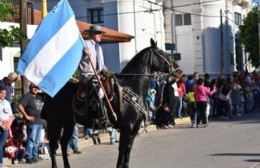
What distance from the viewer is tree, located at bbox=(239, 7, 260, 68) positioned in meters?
56.6

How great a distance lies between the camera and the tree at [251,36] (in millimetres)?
56594

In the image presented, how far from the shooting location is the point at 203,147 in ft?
48.2

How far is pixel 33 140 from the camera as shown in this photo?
44.6 ft

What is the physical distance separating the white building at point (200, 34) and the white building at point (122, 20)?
6.70 m

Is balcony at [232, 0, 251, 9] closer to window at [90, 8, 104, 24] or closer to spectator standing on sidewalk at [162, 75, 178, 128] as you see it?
window at [90, 8, 104, 24]

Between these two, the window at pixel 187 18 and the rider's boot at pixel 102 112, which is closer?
the rider's boot at pixel 102 112

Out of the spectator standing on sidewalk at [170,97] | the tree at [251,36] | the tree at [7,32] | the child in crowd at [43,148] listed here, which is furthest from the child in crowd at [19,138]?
the tree at [251,36]

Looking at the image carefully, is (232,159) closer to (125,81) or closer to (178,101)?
(125,81)

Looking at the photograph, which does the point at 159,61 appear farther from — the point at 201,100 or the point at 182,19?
the point at 182,19

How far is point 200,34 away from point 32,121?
41201 millimetres

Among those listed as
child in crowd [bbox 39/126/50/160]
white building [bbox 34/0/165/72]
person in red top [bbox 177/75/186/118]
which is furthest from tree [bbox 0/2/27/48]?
white building [bbox 34/0/165/72]

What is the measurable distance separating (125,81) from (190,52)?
44.2 meters

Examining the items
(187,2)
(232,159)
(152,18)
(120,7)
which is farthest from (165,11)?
(232,159)

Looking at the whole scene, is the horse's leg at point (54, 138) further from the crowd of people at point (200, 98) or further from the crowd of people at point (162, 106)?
the crowd of people at point (200, 98)
